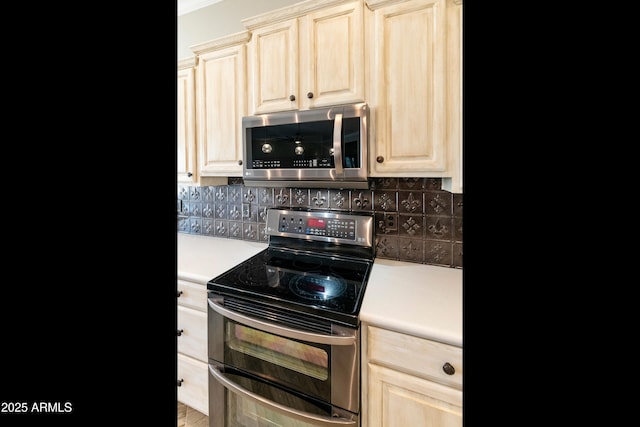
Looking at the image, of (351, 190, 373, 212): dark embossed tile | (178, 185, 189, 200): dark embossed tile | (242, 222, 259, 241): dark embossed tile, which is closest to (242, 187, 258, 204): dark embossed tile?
(242, 222, 259, 241): dark embossed tile

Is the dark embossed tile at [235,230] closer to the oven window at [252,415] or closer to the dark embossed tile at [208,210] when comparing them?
the dark embossed tile at [208,210]

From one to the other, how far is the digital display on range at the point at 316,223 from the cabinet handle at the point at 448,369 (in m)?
0.97

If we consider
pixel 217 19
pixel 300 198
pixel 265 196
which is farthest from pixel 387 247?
pixel 217 19

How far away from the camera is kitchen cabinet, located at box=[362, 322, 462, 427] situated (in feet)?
3.51

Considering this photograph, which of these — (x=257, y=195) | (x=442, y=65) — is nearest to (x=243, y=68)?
(x=257, y=195)

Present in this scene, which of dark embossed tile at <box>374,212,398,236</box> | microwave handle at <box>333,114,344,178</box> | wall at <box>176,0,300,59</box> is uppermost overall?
wall at <box>176,0,300,59</box>

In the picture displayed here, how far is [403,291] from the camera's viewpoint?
138 cm

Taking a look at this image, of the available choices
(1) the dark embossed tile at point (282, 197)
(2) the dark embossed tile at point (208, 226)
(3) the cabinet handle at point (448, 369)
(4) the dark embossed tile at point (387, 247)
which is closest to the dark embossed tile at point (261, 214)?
(1) the dark embossed tile at point (282, 197)

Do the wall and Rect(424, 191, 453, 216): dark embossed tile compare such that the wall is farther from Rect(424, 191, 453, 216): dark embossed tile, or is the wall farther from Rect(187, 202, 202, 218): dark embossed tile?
Rect(424, 191, 453, 216): dark embossed tile

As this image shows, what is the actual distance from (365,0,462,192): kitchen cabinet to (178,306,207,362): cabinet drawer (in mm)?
1082
